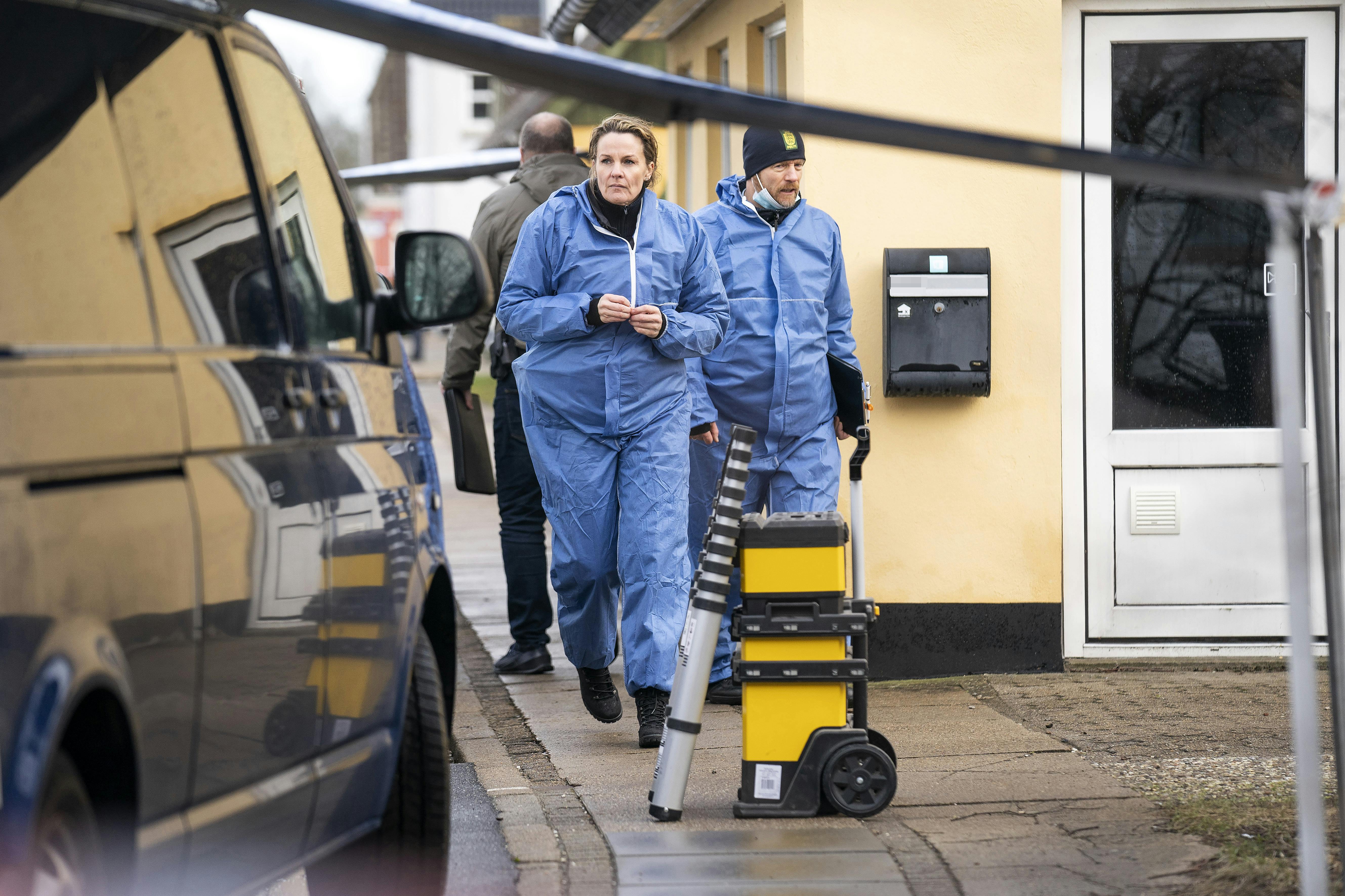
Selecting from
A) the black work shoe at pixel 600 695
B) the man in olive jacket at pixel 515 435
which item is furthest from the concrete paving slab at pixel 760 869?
the man in olive jacket at pixel 515 435

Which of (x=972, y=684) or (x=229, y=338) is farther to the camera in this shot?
(x=972, y=684)

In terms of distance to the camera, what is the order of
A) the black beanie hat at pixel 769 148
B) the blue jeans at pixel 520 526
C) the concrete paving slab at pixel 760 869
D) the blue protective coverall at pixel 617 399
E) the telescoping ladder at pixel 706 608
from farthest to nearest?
the blue jeans at pixel 520 526 < the black beanie hat at pixel 769 148 < the blue protective coverall at pixel 617 399 < the telescoping ladder at pixel 706 608 < the concrete paving slab at pixel 760 869

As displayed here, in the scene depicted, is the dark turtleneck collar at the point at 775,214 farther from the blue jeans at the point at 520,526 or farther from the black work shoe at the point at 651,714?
the black work shoe at the point at 651,714

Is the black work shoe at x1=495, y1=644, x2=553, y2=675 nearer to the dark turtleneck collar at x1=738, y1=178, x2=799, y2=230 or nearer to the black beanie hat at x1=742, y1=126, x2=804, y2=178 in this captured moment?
the dark turtleneck collar at x1=738, y1=178, x2=799, y2=230

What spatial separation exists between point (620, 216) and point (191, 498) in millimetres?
3366

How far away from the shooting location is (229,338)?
2795mm

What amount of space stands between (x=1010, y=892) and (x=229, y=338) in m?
2.32

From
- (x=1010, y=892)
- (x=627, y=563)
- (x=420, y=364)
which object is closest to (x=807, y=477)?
(x=627, y=563)

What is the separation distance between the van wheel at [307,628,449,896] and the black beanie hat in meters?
2.96

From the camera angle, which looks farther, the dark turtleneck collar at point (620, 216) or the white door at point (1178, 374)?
the white door at point (1178, 374)

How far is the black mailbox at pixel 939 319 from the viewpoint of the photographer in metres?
6.50

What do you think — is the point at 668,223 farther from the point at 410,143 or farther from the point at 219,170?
the point at 410,143

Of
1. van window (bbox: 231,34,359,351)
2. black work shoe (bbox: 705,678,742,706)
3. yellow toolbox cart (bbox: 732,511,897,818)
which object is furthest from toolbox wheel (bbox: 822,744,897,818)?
van window (bbox: 231,34,359,351)

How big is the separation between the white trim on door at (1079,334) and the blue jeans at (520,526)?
215cm
